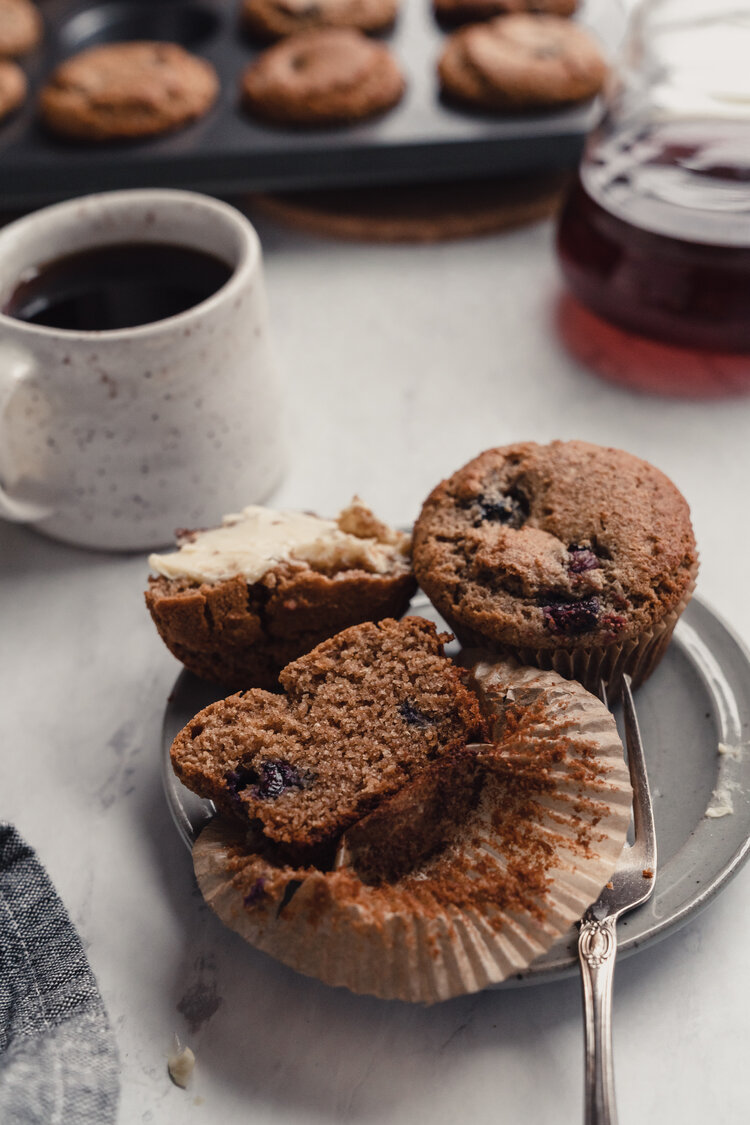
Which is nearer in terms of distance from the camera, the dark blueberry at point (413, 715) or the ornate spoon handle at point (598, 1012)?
the ornate spoon handle at point (598, 1012)

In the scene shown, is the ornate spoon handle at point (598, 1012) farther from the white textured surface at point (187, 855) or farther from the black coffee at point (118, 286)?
the black coffee at point (118, 286)

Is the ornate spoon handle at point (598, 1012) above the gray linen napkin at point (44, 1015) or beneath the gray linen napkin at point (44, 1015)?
above

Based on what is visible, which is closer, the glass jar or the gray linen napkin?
the gray linen napkin

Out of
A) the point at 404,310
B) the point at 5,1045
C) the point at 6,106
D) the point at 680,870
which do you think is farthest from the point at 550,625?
the point at 6,106

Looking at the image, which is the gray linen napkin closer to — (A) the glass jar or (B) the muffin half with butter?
(B) the muffin half with butter

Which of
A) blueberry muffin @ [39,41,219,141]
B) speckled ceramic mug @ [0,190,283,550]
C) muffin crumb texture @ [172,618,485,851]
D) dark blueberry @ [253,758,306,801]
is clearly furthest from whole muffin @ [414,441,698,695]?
blueberry muffin @ [39,41,219,141]

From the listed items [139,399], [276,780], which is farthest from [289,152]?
[276,780]

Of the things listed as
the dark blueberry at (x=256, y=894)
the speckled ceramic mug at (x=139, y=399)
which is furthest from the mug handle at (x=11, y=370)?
the dark blueberry at (x=256, y=894)
